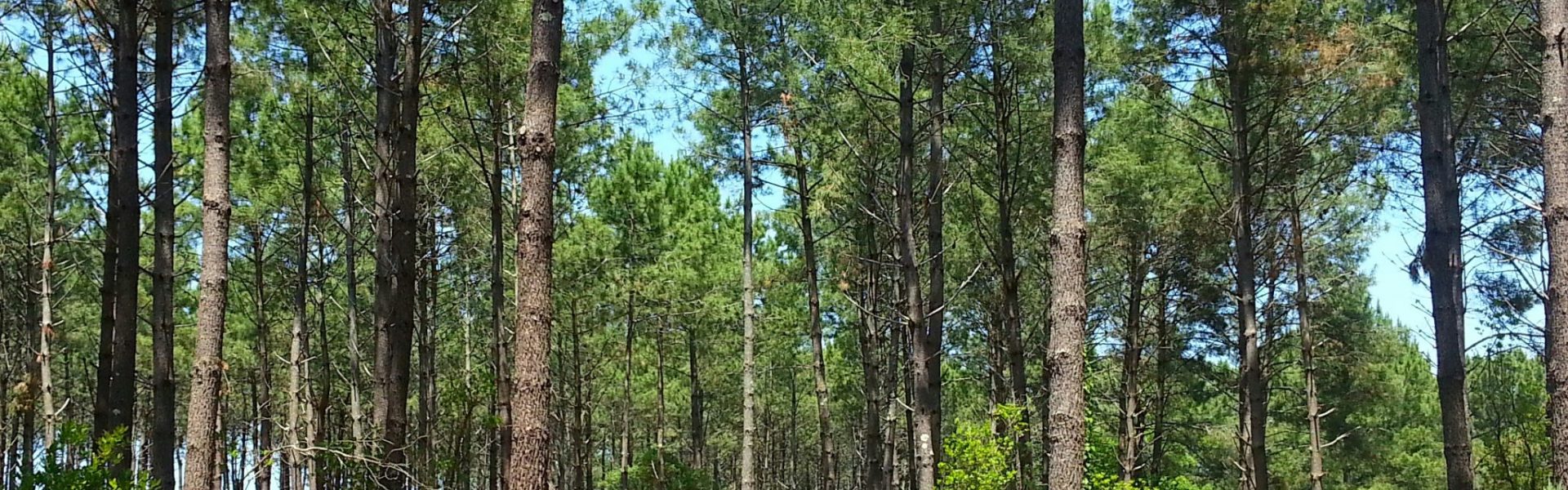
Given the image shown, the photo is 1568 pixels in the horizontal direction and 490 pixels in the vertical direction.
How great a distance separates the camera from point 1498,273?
16203 millimetres

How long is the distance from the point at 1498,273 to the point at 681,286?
1309 centimetres

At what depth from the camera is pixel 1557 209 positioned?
727cm

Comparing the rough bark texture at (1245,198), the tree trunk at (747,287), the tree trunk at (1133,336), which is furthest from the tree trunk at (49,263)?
the tree trunk at (1133,336)

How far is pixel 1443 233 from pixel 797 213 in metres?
9.22

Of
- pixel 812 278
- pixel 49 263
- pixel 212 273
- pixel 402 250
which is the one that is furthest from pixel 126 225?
pixel 812 278

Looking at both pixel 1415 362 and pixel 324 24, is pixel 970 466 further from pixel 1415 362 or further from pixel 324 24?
pixel 1415 362

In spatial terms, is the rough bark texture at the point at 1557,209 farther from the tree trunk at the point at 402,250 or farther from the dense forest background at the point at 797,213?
the tree trunk at the point at 402,250

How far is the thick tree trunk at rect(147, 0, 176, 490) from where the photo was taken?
7379 mm

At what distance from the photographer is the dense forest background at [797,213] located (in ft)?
29.1

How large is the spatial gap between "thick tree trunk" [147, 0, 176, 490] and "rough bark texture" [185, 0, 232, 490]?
0.78 meters

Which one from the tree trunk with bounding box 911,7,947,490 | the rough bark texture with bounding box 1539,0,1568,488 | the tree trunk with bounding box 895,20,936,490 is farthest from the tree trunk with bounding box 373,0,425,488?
the rough bark texture with bounding box 1539,0,1568,488

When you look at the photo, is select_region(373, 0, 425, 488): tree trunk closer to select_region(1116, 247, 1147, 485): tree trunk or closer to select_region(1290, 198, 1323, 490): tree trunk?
select_region(1290, 198, 1323, 490): tree trunk

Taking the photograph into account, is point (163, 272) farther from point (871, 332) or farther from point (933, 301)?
point (871, 332)

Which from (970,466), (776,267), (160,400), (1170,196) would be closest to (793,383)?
(776,267)
